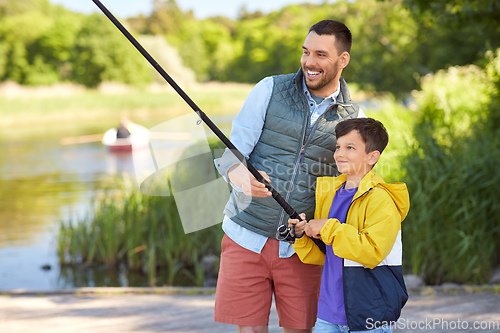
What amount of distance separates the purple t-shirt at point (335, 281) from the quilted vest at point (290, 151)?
154 mm

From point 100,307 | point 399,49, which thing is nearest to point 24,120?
point 399,49

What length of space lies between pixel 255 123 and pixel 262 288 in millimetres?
656

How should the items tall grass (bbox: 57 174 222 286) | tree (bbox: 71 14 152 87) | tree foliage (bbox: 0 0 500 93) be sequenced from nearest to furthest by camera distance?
tall grass (bbox: 57 174 222 286) → tree foliage (bbox: 0 0 500 93) → tree (bbox: 71 14 152 87)

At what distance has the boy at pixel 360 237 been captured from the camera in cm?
172

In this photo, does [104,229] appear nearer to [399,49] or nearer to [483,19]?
[483,19]

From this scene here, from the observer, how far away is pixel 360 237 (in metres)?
1.72

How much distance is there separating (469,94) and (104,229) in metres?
6.90

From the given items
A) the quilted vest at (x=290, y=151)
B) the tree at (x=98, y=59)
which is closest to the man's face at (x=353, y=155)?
the quilted vest at (x=290, y=151)

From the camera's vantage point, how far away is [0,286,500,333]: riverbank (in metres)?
3.29

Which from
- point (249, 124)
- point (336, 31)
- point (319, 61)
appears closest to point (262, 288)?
point (249, 124)

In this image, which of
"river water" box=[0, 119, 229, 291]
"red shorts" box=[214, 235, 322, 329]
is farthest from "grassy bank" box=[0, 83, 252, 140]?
"red shorts" box=[214, 235, 322, 329]

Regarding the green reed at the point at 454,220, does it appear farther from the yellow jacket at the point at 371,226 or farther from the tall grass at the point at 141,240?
the yellow jacket at the point at 371,226

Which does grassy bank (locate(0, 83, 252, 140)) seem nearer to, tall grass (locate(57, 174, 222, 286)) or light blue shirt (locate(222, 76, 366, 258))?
tall grass (locate(57, 174, 222, 286))

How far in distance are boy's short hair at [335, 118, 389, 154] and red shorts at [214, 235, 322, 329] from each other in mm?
528
